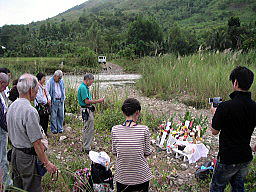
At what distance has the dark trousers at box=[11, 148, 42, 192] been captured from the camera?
7.02 feet

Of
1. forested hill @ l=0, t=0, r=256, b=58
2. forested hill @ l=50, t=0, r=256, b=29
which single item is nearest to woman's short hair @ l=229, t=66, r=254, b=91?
forested hill @ l=0, t=0, r=256, b=58

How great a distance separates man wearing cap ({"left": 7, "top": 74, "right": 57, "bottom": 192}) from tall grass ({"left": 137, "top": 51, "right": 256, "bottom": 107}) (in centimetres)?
608

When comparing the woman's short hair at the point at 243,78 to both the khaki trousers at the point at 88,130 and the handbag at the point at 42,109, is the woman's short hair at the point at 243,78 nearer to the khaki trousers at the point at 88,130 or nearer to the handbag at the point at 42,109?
the khaki trousers at the point at 88,130

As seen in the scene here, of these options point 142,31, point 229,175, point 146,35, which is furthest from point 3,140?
point 146,35

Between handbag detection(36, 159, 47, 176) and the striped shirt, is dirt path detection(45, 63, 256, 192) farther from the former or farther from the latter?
the striped shirt

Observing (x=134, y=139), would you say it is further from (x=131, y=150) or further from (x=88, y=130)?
(x=88, y=130)

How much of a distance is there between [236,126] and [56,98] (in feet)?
12.0

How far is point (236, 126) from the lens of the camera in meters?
2.03

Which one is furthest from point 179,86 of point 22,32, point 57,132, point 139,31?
point 22,32

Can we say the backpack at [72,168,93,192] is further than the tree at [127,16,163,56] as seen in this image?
No

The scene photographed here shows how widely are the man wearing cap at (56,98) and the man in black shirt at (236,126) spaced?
345cm

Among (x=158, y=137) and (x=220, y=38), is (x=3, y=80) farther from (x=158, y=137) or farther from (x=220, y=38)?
(x=220, y=38)

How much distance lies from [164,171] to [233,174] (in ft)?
4.67

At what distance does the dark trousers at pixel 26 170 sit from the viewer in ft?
7.02
